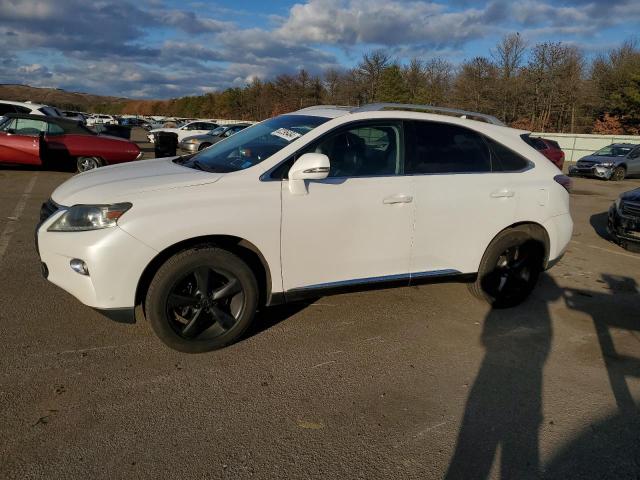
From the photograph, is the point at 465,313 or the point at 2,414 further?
the point at 465,313

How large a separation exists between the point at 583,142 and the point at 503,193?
106 ft

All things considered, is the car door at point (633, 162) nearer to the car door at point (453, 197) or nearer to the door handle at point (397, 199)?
the car door at point (453, 197)

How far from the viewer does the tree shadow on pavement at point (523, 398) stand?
2529 millimetres

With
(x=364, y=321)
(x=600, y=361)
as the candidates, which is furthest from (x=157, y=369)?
(x=600, y=361)

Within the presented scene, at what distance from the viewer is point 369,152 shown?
3.84m

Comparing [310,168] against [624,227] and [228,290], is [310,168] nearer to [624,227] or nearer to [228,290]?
[228,290]

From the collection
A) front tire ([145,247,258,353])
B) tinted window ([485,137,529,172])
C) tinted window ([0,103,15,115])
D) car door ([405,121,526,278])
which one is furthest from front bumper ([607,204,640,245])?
tinted window ([0,103,15,115])

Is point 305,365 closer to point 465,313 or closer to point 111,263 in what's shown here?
point 111,263

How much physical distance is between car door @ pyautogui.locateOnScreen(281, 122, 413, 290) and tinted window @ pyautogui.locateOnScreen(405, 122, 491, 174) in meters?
0.14

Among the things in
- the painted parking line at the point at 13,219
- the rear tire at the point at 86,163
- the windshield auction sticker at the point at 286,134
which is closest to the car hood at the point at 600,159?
the rear tire at the point at 86,163

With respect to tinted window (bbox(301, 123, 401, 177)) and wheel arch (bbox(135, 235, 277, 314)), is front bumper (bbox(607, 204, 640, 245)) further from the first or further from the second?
wheel arch (bbox(135, 235, 277, 314))

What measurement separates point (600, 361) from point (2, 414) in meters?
4.08

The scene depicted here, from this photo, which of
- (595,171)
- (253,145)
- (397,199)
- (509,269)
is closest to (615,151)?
(595,171)

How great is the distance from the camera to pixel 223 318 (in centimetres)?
345
